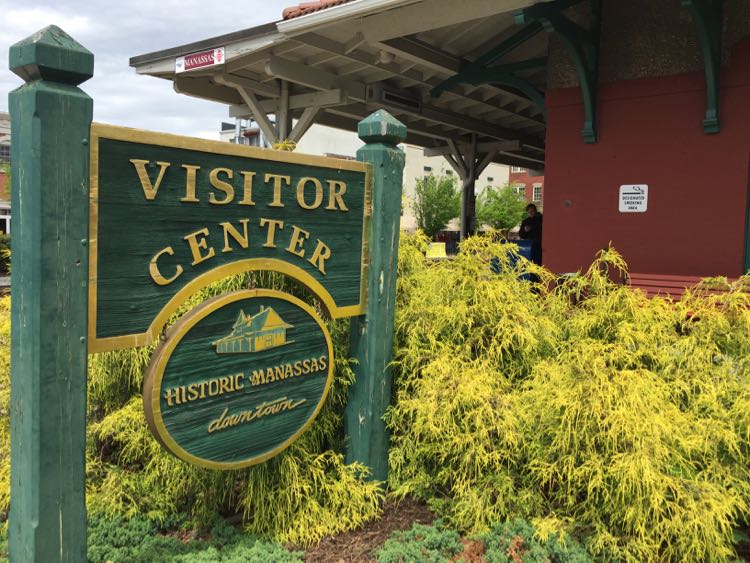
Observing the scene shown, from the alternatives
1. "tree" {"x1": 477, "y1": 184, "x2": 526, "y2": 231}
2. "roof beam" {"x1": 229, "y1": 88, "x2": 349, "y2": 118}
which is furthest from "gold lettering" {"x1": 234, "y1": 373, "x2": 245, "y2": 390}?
"tree" {"x1": 477, "y1": 184, "x2": 526, "y2": 231}

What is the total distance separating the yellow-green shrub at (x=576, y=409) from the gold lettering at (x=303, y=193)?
917 millimetres

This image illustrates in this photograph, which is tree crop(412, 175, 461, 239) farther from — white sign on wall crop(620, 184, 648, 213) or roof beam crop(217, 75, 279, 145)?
white sign on wall crop(620, 184, 648, 213)

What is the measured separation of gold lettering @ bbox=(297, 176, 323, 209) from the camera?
105 inches

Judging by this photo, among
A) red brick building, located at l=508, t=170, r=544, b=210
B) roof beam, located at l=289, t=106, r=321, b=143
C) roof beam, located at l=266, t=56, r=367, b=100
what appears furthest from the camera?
red brick building, located at l=508, t=170, r=544, b=210

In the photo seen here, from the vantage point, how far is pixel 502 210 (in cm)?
4097

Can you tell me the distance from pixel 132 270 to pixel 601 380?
6.57 feet

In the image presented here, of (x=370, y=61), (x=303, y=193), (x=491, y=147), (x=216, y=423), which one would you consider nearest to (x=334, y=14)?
(x=370, y=61)

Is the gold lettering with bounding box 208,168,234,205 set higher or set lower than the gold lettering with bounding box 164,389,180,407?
higher

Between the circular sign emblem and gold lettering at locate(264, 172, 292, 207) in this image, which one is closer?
the circular sign emblem

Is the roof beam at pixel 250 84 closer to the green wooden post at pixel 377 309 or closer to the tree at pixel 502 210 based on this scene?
the green wooden post at pixel 377 309

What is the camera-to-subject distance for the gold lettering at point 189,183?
2230 millimetres

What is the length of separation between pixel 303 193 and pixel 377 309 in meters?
0.74

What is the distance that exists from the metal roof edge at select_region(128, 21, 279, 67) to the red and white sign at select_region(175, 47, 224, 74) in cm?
6

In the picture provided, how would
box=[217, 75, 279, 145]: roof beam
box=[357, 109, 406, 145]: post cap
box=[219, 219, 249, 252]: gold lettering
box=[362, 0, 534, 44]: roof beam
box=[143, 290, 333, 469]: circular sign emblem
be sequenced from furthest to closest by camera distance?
box=[217, 75, 279, 145]: roof beam < box=[362, 0, 534, 44]: roof beam < box=[357, 109, 406, 145]: post cap < box=[219, 219, 249, 252]: gold lettering < box=[143, 290, 333, 469]: circular sign emblem
